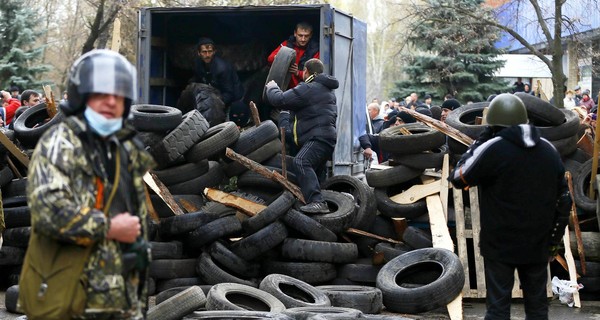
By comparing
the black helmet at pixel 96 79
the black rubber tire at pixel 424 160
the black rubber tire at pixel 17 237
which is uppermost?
the black helmet at pixel 96 79

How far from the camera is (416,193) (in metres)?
12.3

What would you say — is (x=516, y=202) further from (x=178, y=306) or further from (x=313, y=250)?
(x=313, y=250)

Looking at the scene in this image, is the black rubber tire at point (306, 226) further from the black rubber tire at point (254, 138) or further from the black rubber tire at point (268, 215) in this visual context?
the black rubber tire at point (254, 138)

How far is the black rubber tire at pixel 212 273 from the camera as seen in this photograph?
Answer: 11.1 m

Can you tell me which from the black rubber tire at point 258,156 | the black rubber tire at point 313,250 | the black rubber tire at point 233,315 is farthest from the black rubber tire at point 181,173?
the black rubber tire at point 233,315

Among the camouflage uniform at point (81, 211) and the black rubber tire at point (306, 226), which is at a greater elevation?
the camouflage uniform at point (81, 211)

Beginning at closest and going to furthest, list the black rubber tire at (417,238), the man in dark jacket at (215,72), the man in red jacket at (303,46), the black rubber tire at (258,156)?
1. the black rubber tire at (417,238)
2. the black rubber tire at (258,156)
3. the man in red jacket at (303,46)
4. the man in dark jacket at (215,72)

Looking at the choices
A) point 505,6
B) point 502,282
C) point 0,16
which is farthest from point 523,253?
point 0,16

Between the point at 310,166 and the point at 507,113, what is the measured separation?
5.23m

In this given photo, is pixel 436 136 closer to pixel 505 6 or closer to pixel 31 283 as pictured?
pixel 31 283

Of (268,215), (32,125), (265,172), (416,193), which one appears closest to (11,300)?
(268,215)

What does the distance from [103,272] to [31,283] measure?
32 cm

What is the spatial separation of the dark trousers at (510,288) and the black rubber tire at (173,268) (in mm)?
4727

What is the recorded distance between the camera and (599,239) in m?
11.6
